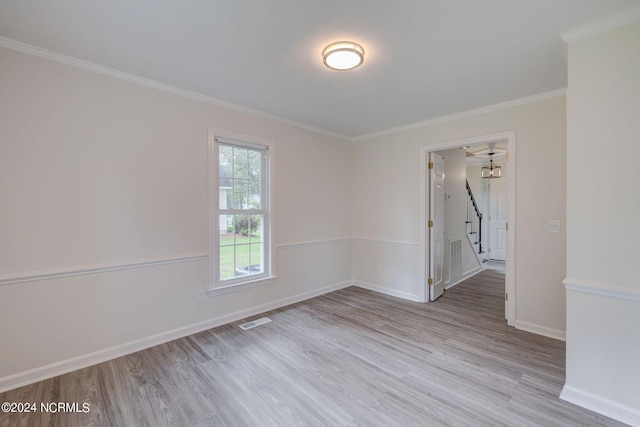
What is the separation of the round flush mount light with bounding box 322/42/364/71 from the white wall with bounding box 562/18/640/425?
1512mm

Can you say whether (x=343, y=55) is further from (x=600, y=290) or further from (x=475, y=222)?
(x=475, y=222)

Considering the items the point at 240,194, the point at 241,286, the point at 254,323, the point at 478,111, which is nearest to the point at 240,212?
the point at 240,194

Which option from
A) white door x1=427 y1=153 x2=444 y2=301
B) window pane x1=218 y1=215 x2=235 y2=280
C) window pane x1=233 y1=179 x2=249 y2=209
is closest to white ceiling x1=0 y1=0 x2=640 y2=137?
window pane x1=233 y1=179 x2=249 y2=209

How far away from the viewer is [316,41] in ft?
6.55

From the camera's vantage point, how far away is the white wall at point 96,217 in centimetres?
207

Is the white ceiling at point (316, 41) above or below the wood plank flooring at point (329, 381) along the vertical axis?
above

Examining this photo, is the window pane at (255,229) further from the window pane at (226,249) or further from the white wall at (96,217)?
the white wall at (96,217)

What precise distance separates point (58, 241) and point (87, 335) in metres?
0.84

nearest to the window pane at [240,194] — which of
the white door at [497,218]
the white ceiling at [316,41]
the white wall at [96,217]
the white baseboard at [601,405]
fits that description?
the white wall at [96,217]

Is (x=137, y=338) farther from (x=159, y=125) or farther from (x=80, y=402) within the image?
(x=159, y=125)

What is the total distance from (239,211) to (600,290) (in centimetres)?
329

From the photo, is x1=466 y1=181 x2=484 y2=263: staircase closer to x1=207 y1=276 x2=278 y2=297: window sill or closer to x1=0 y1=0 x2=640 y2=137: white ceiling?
x1=0 y1=0 x2=640 y2=137: white ceiling

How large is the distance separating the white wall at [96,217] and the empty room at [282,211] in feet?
0.05

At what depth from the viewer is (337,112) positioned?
11.5ft
